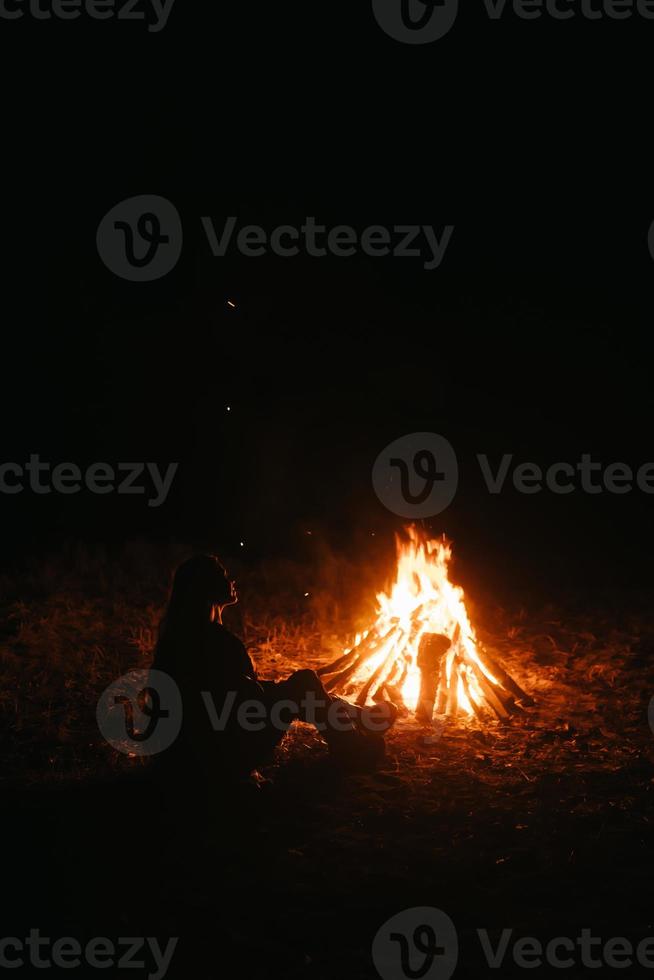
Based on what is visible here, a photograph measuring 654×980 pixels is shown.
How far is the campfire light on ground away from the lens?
7160 mm

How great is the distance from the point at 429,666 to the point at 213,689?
2.18 metres

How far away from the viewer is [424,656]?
7.21 meters

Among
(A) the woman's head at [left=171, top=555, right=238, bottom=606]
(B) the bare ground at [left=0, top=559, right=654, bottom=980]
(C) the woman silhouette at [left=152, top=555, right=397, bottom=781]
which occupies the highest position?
(A) the woman's head at [left=171, top=555, right=238, bottom=606]

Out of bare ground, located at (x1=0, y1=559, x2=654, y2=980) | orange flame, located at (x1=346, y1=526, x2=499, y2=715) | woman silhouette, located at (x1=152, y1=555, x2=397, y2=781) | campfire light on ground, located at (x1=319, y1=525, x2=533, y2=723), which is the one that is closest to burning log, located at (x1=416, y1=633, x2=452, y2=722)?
campfire light on ground, located at (x1=319, y1=525, x2=533, y2=723)

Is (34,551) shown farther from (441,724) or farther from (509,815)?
(509,815)

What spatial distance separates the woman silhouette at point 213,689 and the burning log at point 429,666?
146 cm

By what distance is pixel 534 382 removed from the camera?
1705cm

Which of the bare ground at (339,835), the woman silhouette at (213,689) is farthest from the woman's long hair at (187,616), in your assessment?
the bare ground at (339,835)

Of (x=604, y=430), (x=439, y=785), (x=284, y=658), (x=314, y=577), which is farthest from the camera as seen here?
(x=604, y=430)

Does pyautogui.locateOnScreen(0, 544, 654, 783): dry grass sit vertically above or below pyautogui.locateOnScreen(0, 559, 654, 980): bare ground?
above

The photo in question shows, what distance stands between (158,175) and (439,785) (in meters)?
12.8

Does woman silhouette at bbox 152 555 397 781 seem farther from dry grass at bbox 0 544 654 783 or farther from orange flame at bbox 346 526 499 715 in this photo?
orange flame at bbox 346 526 499 715

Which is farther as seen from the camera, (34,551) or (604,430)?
(604,430)

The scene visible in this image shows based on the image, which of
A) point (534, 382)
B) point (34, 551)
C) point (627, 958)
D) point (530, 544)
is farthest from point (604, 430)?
point (627, 958)
